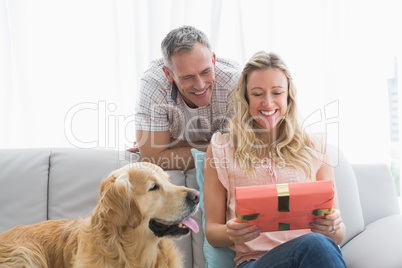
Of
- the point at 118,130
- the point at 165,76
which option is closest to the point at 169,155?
the point at 165,76

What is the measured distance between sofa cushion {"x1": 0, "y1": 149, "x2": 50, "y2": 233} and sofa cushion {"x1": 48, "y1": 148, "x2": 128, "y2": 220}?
0.04 m

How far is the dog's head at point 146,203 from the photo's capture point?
4.98ft

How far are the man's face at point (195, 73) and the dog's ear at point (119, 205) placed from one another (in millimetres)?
737

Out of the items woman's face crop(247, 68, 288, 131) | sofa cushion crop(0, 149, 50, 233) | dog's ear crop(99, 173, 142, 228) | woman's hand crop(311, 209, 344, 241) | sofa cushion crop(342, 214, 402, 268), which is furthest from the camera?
sofa cushion crop(0, 149, 50, 233)

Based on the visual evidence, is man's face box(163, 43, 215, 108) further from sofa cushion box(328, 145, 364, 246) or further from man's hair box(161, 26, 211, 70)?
sofa cushion box(328, 145, 364, 246)

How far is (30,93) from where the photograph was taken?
259 cm

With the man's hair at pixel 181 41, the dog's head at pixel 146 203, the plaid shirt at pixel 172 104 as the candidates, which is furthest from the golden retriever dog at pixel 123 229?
the man's hair at pixel 181 41

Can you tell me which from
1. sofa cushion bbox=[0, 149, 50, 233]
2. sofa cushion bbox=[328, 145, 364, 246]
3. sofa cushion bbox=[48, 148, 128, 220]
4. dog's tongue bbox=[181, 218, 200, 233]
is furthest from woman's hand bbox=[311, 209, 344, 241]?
sofa cushion bbox=[0, 149, 50, 233]

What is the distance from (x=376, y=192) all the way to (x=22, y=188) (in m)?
1.84

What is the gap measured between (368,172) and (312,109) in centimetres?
70

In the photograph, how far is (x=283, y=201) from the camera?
1274 mm

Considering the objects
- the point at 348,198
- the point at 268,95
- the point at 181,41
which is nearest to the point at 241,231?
the point at 268,95

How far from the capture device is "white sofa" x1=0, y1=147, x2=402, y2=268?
6.43ft

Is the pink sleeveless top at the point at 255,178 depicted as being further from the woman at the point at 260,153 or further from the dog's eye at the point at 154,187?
the dog's eye at the point at 154,187
